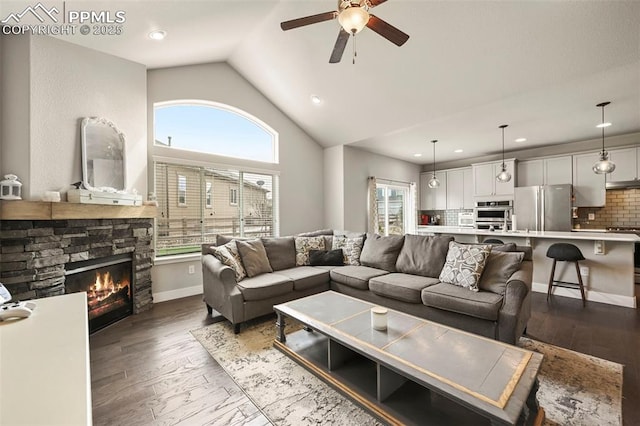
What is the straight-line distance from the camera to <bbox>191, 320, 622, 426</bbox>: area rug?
1.77m

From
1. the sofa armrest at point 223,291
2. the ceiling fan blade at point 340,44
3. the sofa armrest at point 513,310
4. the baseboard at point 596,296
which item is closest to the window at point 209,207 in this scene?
the sofa armrest at point 223,291

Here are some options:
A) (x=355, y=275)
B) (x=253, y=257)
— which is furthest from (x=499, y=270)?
(x=253, y=257)

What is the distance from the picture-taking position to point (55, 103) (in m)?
2.95

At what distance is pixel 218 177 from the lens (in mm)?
4750

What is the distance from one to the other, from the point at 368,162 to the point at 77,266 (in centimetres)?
538

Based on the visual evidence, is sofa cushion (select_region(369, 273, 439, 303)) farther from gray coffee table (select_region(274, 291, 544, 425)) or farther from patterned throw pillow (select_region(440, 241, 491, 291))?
gray coffee table (select_region(274, 291, 544, 425))

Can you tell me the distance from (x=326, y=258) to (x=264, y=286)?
48.6 inches

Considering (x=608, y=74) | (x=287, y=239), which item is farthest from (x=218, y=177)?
(x=608, y=74)

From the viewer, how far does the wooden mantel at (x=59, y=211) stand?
2.46 m

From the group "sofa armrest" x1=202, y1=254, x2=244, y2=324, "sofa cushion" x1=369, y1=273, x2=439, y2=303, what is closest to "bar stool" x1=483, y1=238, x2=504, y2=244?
"sofa cushion" x1=369, y1=273, x2=439, y2=303

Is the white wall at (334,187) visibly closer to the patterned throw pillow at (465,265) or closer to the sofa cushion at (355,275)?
the sofa cushion at (355,275)

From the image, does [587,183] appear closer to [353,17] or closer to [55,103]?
[353,17]

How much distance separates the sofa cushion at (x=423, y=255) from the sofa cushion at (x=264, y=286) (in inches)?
59.0

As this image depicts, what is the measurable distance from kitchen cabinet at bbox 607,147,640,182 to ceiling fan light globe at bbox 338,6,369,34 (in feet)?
19.6
